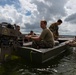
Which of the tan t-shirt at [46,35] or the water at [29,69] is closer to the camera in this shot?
the water at [29,69]

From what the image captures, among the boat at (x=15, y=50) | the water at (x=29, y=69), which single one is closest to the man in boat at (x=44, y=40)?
the boat at (x=15, y=50)

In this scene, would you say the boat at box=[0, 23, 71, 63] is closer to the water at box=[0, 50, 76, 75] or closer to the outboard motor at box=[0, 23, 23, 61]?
the outboard motor at box=[0, 23, 23, 61]

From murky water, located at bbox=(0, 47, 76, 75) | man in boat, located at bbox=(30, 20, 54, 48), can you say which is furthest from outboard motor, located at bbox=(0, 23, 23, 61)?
man in boat, located at bbox=(30, 20, 54, 48)

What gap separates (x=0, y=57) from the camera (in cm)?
836

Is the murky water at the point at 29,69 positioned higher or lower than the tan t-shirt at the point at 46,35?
lower

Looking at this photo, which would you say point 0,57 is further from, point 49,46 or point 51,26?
point 51,26

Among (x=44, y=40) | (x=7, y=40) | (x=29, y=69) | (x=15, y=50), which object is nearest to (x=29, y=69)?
(x=29, y=69)

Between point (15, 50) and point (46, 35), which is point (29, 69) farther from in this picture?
point (46, 35)

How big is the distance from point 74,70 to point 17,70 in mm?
2228

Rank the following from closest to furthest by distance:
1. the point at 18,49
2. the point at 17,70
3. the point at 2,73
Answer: the point at 2,73 → the point at 17,70 → the point at 18,49

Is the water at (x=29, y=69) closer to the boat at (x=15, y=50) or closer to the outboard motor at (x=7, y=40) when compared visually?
the boat at (x=15, y=50)

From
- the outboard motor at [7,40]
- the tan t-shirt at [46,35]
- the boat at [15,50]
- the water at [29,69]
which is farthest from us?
the tan t-shirt at [46,35]

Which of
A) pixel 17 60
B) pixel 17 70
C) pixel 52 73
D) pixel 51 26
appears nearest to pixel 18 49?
pixel 17 60

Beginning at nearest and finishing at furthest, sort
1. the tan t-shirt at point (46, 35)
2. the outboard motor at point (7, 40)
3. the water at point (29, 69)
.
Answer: the water at point (29, 69) < the outboard motor at point (7, 40) < the tan t-shirt at point (46, 35)
